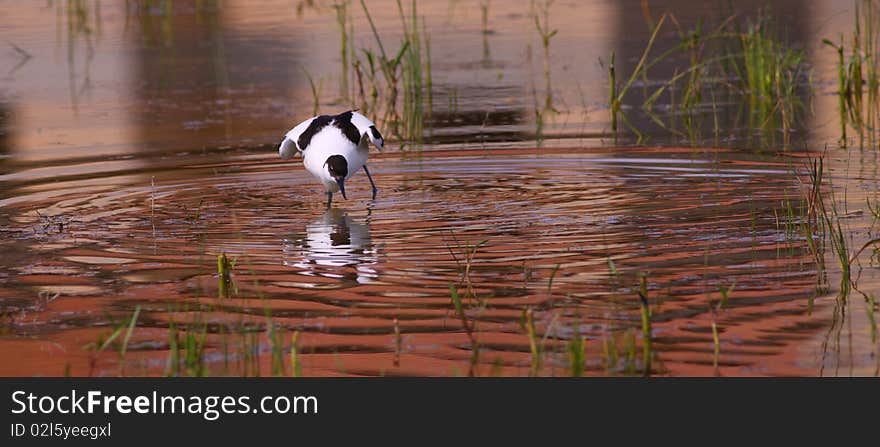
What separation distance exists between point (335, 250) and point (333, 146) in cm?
193

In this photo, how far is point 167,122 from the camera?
13.0 meters

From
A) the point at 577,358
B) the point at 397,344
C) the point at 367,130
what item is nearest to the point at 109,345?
the point at 397,344

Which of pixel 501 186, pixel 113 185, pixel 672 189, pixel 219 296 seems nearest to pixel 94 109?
pixel 113 185

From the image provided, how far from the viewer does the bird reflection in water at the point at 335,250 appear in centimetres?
698

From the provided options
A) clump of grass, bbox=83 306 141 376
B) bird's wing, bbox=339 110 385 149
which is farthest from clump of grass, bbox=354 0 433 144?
clump of grass, bbox=83 306 141 376

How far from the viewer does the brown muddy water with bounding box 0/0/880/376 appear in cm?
546

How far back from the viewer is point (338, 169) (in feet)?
Answer: 29.9

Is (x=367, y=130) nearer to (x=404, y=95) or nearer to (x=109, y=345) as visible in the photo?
(x=404, y=95)

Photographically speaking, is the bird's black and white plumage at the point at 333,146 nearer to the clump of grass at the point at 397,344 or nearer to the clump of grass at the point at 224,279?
the clump of grass at the point at 224,279

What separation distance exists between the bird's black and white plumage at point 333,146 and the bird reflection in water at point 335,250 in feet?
1.58

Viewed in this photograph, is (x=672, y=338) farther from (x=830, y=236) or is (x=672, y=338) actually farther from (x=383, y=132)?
(x=383, y=132)

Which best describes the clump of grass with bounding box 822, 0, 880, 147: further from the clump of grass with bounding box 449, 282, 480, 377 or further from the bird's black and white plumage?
the clump of grass with bounding box 449, 282, 480, 377

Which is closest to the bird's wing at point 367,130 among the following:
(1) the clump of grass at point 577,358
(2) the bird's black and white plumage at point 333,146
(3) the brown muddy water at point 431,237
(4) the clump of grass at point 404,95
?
(2) the bird's black and white plumage at point 333,146

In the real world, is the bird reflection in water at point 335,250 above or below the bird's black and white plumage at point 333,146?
below
